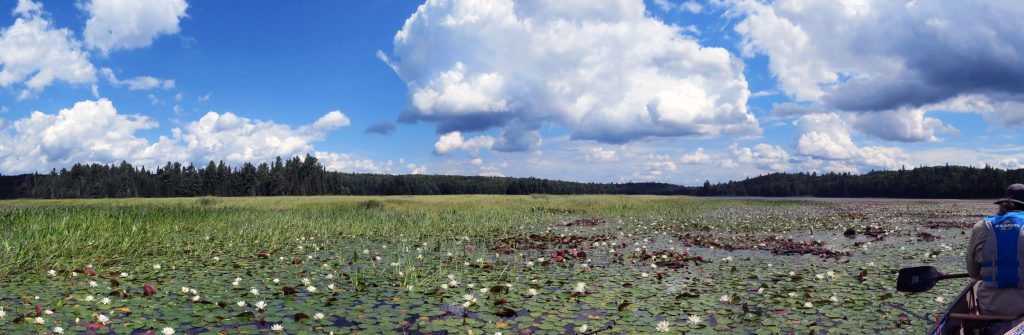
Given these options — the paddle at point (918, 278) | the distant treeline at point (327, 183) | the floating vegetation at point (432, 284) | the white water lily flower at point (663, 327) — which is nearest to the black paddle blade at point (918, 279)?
the paddle at point (918, 278)

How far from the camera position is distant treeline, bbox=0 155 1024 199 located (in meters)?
108

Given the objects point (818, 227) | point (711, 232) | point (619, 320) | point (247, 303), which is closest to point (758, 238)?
point (711, 232)

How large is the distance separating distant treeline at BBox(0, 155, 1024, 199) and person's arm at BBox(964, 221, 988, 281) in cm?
11971

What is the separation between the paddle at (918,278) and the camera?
5.45 m

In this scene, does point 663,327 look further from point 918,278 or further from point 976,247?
point 976,247

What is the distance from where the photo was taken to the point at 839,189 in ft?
438

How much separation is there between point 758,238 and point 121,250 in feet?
61.2

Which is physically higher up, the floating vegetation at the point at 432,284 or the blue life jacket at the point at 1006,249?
the blue life jacket at the point at 1006,249

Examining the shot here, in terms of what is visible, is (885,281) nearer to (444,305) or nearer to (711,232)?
(444,305)

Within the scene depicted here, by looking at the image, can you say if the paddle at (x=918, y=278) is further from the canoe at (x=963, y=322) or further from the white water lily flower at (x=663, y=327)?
the white water lily flower at (x=663, y=327)

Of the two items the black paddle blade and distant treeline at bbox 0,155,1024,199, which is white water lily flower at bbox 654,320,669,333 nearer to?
the black paddle blade

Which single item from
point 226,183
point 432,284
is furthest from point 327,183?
point 432,284

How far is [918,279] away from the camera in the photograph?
18.4ft

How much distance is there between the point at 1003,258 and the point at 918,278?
798 millimetres
